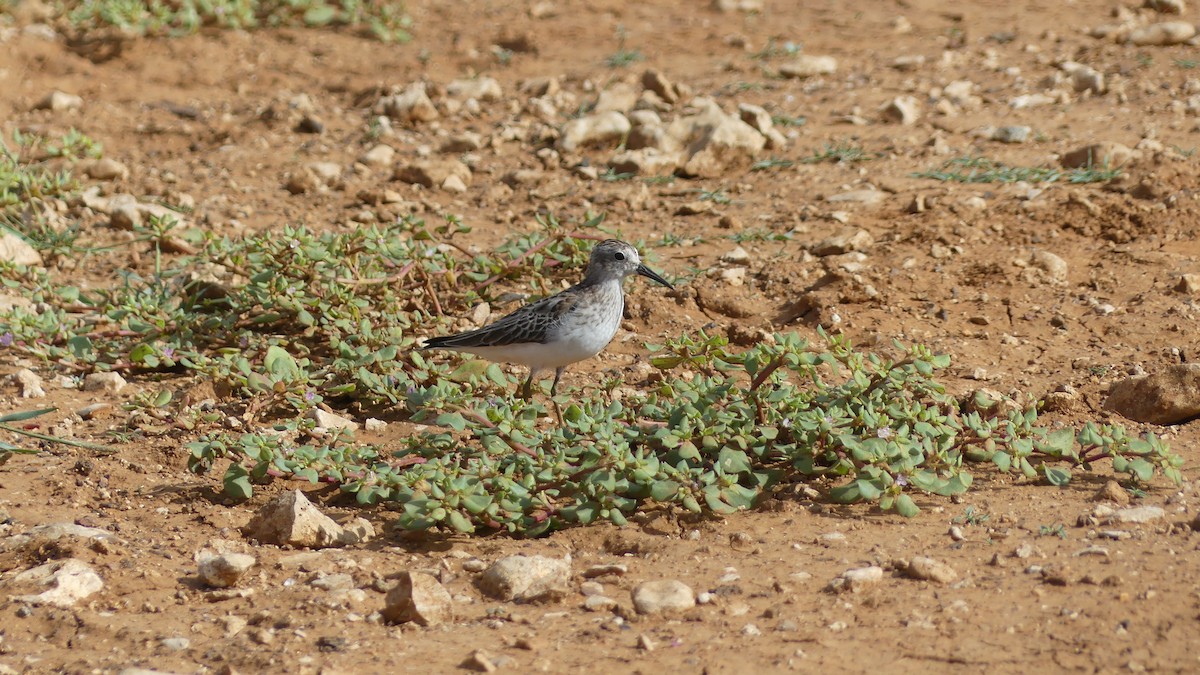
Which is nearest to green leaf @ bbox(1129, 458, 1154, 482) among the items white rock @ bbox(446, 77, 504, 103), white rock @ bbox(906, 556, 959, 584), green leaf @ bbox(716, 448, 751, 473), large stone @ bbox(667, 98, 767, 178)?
white rock @ bbox(906, 556, 959, 584)

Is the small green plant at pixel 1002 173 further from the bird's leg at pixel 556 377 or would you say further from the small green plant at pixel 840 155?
the bird's leg at pixel 556 377

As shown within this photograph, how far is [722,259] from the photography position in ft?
24.2

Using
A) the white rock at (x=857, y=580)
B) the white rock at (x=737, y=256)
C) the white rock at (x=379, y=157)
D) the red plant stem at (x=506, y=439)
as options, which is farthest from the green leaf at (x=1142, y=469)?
the white rock at (x=379, y=157)

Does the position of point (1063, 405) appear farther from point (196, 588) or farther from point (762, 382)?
point (196, 588)

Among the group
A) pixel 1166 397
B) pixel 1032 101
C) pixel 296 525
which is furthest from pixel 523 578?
pixel 1032 101

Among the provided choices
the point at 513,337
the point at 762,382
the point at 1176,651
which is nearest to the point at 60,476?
the point at 513,337

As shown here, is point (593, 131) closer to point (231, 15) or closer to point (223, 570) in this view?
point (231, 15)

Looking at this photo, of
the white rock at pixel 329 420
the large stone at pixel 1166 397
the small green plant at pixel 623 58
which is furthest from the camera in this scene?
the small green plant at pixel 623 58

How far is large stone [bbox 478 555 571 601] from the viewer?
4184mm

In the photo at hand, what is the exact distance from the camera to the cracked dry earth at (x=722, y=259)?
3885 mm

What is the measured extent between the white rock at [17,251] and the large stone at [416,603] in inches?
179

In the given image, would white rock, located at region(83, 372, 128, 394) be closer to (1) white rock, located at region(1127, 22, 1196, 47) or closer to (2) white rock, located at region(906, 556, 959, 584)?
(2) white rock, located at region(906, 556, 959, 584)

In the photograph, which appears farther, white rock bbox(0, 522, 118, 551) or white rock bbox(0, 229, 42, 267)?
white rock bbox(0, 229, 42, 267)

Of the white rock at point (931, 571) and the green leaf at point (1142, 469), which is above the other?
the green leaf at point (1142, 469)
